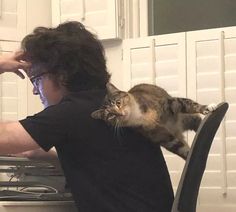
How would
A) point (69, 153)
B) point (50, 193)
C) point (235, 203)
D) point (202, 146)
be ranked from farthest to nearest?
point (235, 203)
point (50, 193)
point (69, 153)
point (202, 146)

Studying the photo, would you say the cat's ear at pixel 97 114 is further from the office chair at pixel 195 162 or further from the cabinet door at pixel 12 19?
the cabinet door at pixel 12 19

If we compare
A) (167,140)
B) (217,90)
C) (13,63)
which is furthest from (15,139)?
(217,90)

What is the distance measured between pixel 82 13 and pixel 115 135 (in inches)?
54.5

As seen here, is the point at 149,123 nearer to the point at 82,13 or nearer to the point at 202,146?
the point at 202,146

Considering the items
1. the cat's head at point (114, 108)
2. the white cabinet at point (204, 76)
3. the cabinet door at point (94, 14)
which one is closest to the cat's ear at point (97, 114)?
the cat's head at point (114, 108)

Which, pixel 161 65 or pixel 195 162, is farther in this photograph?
pixel 161 65

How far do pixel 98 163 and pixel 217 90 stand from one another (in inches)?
42.6

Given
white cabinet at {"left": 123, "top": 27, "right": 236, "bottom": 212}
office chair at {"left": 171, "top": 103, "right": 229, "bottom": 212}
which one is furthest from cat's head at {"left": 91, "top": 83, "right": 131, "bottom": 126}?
white cabinet at {"left": 123, "top": 27, "right": 236, "bottom": 212}

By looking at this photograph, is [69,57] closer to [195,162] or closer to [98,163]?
[98,163]

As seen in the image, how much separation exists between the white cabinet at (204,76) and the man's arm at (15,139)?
3.73 feet

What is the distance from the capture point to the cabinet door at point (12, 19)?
273 centimetres

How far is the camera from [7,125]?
143 cm

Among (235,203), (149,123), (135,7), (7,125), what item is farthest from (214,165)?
(7,125)

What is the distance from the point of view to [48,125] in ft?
4.62
